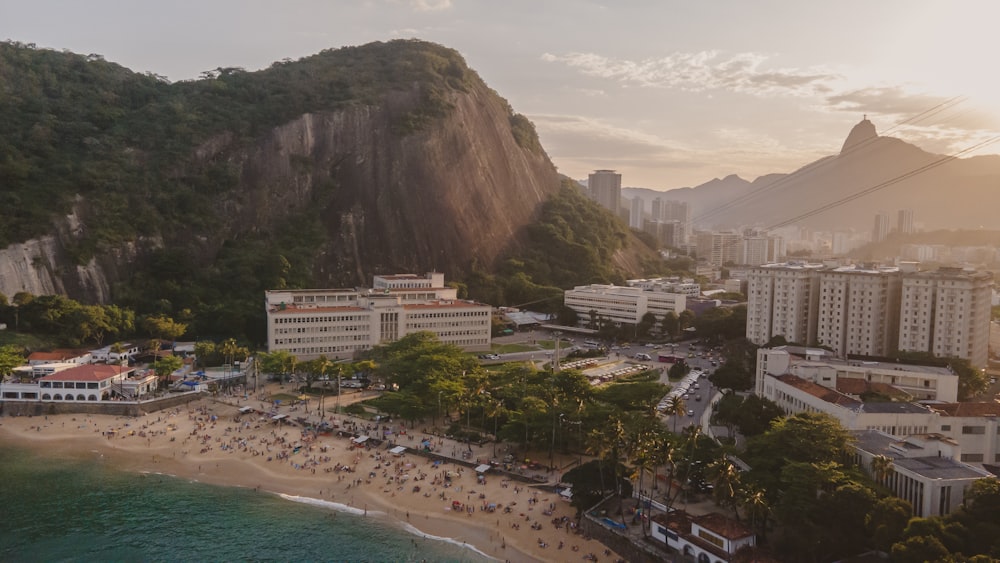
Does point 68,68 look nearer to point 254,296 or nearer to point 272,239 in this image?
point 272,239

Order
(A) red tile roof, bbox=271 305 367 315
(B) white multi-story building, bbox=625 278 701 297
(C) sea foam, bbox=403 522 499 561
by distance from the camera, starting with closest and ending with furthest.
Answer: (C) sea foam, bbox=403 522 499 561 → (A) red tile roof, bbox=271 305 367 315 → (B) white multi-story building, bbox=625 278 701 297

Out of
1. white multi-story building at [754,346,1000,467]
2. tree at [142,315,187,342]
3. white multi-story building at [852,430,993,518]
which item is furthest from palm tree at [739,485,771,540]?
tree at [142,315,187,342]

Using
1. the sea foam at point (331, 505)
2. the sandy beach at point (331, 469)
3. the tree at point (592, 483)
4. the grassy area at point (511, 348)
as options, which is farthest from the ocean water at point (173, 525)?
the grassy area at point (511, 348)

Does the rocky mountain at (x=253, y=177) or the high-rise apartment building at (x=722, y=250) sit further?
the high-rise apartment building at (x=722, y=250)

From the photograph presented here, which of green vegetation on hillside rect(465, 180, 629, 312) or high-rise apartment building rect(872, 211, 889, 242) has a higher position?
high-rise apartment building rect(872, 211, 889, 242)

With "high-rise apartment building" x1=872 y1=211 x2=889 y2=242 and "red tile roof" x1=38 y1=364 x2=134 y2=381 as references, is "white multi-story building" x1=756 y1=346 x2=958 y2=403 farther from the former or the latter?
"high-rise apartment building" x1=872 y1=211 x2=889 y2=242

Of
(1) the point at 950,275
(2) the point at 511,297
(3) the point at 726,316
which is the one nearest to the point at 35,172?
(2) the point at 511,297

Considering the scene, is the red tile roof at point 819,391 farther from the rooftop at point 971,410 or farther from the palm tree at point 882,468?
the palm tree at point 882,468
